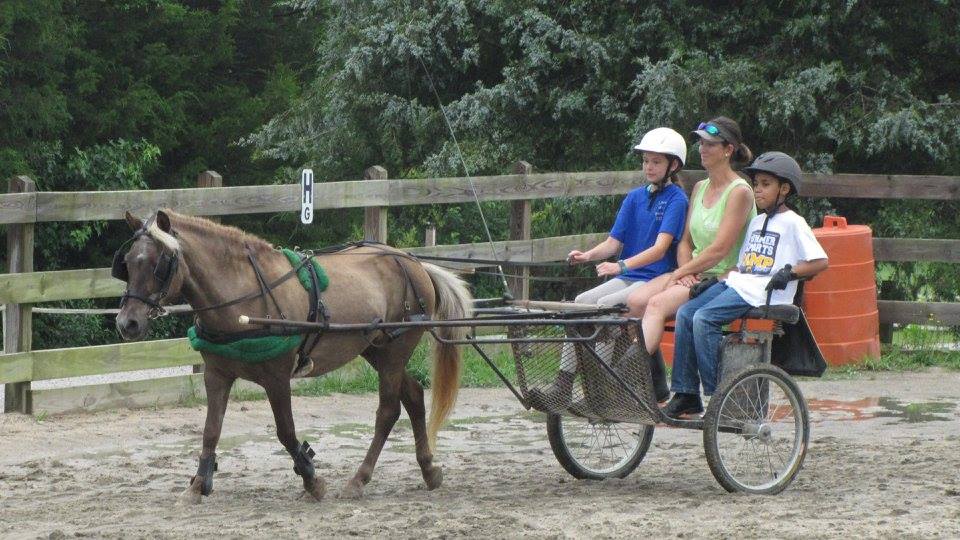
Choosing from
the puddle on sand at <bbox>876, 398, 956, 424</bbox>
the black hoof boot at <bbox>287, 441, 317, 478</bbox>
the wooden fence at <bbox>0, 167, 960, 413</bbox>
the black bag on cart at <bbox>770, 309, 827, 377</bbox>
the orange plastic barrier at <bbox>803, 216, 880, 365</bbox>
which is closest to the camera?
the black hoof boot at <bbox>287, 441, 317, 478</bbox>

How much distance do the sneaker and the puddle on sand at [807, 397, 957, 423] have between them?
2.51m

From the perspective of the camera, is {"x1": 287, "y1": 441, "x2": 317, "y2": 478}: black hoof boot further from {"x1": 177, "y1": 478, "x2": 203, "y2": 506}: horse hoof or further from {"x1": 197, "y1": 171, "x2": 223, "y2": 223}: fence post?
{"x1": 197, "y1": 171, "x2": 223, "y2": 223}: fence post

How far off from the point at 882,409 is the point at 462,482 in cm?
370

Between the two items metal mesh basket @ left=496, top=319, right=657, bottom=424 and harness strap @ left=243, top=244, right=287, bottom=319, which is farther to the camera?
metal mesh basket @ left=496, top=319, right=657, bottom=424

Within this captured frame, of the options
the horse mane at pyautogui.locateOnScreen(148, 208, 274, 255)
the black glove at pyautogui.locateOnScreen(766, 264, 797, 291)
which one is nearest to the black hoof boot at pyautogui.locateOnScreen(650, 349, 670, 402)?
the black glove at pyautogui.locateOnScreen(766, 264, 797, 291)

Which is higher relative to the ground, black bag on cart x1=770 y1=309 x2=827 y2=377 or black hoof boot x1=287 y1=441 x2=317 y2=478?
black bag on cart x1=770 y1=309 x2=827 y2=377

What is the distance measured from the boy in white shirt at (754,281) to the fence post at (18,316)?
416 centimetres

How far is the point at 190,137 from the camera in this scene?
78.4 ft

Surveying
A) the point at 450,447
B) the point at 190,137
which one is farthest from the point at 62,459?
the point at 190,137

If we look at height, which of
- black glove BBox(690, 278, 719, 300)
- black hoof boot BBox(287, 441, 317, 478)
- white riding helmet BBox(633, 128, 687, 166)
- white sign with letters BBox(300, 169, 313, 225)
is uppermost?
white riding helmet BBox(633, 128, 687, 166)

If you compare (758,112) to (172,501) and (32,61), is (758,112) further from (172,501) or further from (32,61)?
(32,61)

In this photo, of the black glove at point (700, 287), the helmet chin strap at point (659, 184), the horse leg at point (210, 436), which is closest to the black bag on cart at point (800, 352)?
the black glove at point (700, 287)

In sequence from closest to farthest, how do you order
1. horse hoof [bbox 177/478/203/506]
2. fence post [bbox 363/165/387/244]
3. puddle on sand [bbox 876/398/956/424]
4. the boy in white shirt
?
horse hoof [bbox 177/478/203/506], the boy in white shirt, puddle on sand [bbox 876/398/956/424], fence post [bbox 363/165/387/244]

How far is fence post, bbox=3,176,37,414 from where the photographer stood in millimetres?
8648
